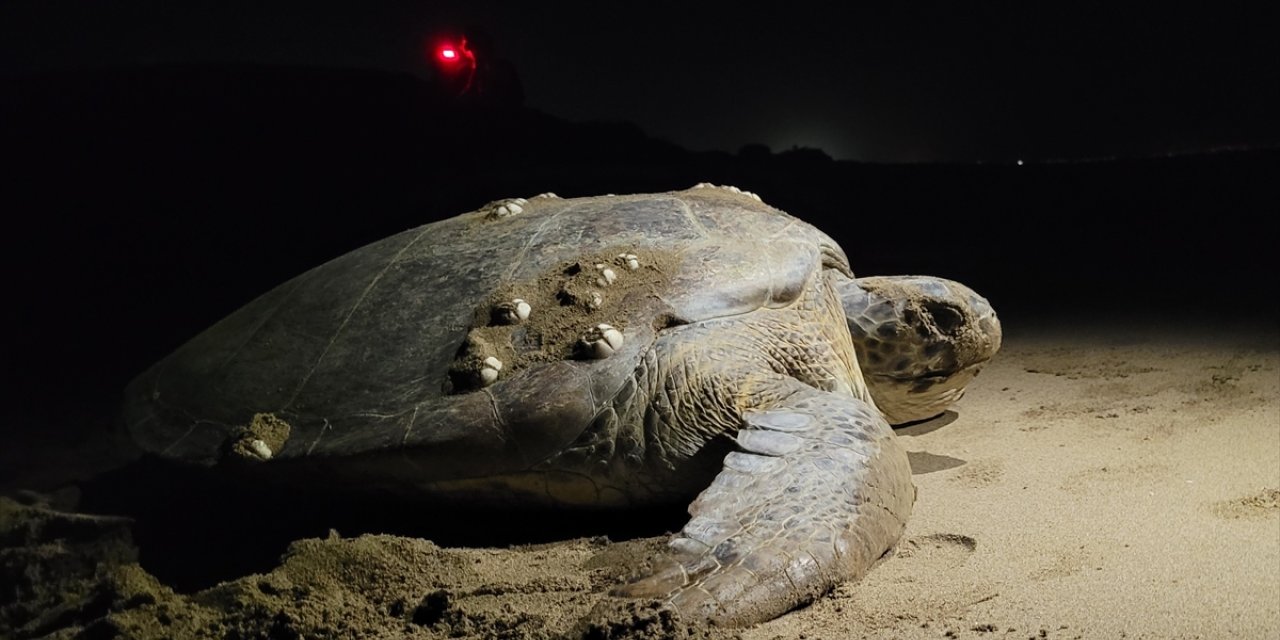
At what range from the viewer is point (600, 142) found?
5.64 m

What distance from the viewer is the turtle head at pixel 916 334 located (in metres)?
2.79

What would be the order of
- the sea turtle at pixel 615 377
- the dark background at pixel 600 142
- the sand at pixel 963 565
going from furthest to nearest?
1. the dark background at pixel 600 142
2. the sea turtle at pixel 615 377
3. the sand at pixel 963 565

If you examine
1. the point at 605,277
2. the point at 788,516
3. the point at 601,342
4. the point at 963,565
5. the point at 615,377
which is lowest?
the point at 963,565

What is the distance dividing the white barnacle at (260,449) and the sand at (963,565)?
346 millimetres

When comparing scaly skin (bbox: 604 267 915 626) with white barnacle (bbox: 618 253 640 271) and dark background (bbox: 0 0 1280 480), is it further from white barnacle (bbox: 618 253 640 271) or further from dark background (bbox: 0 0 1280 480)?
dark background (bbox: 0 0 1280 480)

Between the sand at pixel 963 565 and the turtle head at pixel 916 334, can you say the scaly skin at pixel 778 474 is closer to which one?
the sand at pixel 963 565

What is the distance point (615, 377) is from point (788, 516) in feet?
2.19

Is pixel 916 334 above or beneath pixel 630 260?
beneath

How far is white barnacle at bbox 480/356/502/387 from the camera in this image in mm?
2227

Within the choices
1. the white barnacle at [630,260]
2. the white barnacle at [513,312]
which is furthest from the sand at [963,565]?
the white barnacle at [630,260]

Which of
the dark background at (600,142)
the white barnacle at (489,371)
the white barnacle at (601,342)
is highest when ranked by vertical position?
the dark background at (600,142)

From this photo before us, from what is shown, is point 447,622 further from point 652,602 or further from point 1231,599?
point 1231,599

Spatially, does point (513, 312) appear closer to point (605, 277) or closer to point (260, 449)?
point (605, 277)

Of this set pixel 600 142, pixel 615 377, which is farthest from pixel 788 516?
pixel 600 142
